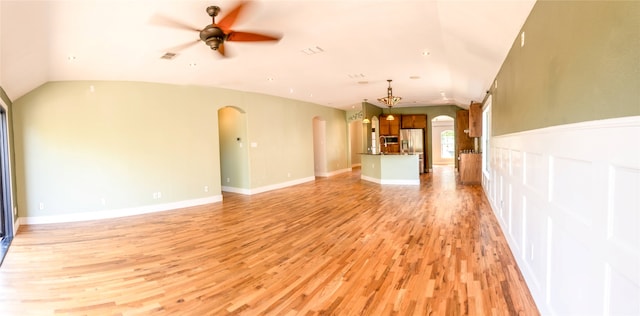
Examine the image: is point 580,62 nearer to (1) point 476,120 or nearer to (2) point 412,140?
(1) point 476,120

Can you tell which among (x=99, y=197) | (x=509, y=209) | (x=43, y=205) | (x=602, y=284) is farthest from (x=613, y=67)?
(x=43, y=205)

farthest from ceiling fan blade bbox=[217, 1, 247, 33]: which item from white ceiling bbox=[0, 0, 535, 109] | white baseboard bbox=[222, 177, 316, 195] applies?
white baseboard bbox=[222, 177, 316, 195]

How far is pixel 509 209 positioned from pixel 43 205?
7490 millimetres

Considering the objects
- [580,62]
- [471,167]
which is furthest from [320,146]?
[580,62]

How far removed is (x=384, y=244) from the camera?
387 cm

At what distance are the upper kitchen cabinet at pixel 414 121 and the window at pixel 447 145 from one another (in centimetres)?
437

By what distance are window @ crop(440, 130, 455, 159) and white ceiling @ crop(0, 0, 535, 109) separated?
1019cm

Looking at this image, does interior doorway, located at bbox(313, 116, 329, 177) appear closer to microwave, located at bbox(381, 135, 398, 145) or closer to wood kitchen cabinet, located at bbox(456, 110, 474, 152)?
microwave, located at bbox(381, 135, 398, 145)

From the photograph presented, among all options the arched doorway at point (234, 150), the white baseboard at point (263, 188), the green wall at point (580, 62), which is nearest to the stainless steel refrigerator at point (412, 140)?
the white baseboard at point (263, 188)

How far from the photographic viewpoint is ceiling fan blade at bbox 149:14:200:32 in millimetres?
3365

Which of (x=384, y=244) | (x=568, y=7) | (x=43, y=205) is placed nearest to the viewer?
(x=568, y=7)

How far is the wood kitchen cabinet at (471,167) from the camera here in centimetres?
888

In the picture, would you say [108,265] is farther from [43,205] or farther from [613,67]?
[613,67]

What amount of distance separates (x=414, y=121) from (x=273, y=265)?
10710 mm
